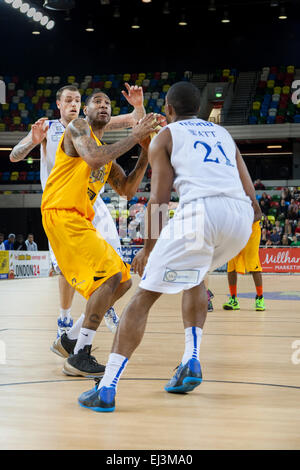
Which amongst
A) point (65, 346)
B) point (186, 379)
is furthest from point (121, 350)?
point (65, 346)

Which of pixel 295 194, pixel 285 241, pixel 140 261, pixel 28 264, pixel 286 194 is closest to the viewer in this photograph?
pixel 140 261

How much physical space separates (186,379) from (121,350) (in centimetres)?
57

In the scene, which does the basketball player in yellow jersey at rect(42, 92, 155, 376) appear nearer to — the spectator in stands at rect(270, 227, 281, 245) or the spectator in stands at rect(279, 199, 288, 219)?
the spectator in stands at rect(270, 227, 281, 245)

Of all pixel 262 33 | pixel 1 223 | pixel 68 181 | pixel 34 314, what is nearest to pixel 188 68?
pixel 262 33

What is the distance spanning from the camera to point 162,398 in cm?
324

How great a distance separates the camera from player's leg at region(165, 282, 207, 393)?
3358mm

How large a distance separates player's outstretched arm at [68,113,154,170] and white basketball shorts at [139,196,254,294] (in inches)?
22.8

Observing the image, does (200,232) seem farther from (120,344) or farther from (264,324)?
(264,324)

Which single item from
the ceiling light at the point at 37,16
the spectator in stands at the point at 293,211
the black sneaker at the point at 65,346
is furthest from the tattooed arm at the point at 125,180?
the ceiling light at the point at 37,16

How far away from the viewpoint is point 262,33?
91.0ft

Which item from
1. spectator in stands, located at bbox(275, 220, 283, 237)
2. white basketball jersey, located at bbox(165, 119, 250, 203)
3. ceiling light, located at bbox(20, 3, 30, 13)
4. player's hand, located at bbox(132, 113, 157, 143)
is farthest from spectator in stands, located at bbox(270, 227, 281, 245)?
white basketball jersey, located at bbox(165, 119, 250, 203)

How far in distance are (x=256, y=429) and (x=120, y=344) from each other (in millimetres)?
744

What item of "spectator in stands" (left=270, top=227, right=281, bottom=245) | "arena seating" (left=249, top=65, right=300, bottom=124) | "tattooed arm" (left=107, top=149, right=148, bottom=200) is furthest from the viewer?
"arena seating" (left=249, top=65, right=300, bottom=124)

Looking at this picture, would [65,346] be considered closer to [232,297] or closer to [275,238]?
[232,297]
